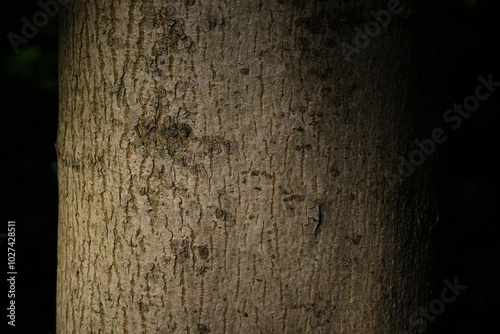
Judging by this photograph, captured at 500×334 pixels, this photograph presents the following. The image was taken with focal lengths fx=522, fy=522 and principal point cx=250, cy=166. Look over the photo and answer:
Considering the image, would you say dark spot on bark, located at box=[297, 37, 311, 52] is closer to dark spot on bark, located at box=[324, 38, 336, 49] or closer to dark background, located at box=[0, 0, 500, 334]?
dark spot on bark, located at box=[324, 38, 336, 49]

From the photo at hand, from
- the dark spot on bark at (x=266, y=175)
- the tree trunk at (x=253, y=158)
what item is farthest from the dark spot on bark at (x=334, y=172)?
the dark spot on bark at (x=266, y=175)

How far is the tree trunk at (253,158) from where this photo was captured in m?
0.92

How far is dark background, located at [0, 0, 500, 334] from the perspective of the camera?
121 inches

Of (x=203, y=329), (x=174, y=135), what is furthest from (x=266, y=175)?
(x=203, y=329)

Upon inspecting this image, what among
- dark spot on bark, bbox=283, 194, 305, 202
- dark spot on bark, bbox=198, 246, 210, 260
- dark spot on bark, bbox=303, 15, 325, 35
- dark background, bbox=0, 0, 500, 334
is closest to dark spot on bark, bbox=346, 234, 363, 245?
dark spot on bark, bbox=283, 194, 305, 202

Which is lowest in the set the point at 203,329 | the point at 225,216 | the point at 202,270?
the point at 203,329

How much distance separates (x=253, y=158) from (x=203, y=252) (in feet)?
0.64

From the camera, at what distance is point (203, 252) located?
37.6 inches

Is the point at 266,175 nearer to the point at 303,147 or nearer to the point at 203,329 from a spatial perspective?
the point at 303,147

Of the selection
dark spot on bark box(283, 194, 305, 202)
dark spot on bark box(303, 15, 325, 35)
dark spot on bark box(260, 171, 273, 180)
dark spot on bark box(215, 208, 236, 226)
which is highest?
dark spot on bark box(303, 15, 325, 35)

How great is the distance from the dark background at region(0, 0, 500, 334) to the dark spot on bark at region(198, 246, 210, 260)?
1804 mm

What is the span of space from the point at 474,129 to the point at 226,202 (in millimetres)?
3616

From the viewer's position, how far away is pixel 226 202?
37.1 inches

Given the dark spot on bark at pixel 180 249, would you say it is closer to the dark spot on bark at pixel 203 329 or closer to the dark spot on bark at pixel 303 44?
the dark spot on bark at pixel 203 329
